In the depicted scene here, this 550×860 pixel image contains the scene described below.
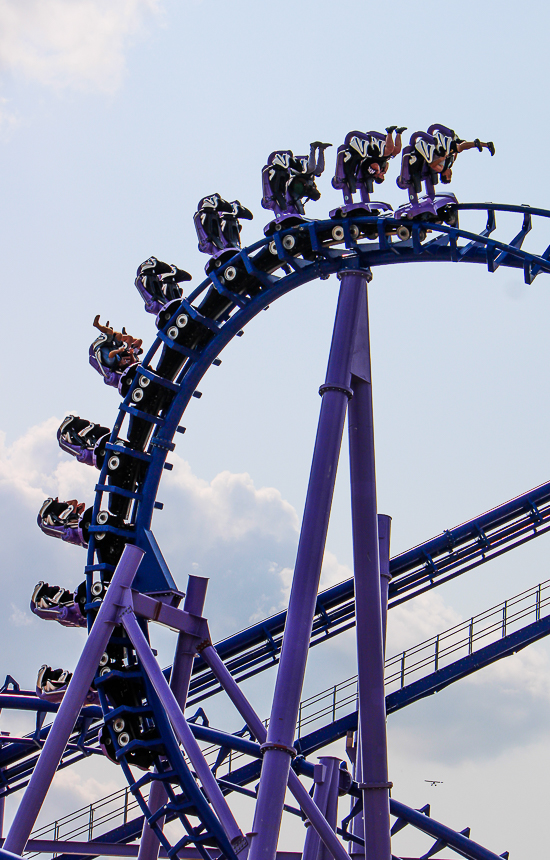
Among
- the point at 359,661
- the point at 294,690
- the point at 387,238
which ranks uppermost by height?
the point at 387,238

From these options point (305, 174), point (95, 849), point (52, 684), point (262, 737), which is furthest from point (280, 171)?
point (95, 849)

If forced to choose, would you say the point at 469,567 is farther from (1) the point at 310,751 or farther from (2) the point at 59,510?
(2) the point at 59,510

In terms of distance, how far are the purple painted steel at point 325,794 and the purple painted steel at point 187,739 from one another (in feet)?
4.71

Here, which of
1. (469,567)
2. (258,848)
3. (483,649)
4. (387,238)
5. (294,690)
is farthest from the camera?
(469,567)

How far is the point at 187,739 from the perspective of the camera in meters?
7.86

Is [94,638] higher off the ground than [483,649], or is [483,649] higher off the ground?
[483,649]

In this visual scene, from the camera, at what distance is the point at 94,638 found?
8531mm

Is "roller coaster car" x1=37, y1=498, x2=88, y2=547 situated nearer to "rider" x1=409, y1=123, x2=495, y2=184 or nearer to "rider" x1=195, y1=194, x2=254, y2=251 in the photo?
"rider" x1=195, y1=194, x2=254, y2=251

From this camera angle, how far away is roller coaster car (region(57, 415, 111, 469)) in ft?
34.2

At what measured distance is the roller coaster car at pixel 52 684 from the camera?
9961 millimetres

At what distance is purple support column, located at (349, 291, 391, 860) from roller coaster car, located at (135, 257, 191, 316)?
2.79m

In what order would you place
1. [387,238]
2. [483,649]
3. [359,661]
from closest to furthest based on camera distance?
[359,661], [387,238], [483,649]

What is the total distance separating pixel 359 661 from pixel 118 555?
119 inches

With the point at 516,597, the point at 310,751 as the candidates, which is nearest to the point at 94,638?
the point at 310,751
